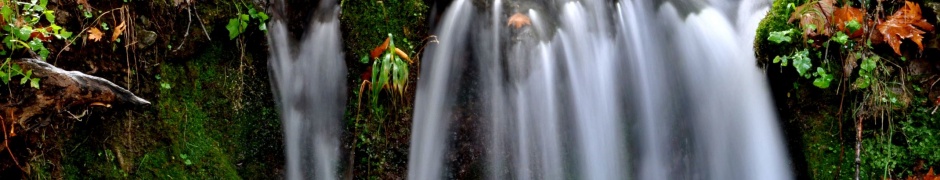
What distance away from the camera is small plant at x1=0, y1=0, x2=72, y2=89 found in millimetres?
2840

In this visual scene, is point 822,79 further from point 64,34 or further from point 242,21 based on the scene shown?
point 64,34

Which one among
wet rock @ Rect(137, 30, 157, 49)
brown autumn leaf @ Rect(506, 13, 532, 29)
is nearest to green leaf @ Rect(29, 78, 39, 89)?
wet rock @ Rect(137, 30, 157, 49)

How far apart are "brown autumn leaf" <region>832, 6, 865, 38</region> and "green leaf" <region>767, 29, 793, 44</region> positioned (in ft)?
0.86

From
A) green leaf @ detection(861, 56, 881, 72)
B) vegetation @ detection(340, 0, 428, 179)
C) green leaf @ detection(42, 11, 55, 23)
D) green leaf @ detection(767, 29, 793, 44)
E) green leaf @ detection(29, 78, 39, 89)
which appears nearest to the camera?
green leaf @ detection(29, 78, 39, 89)

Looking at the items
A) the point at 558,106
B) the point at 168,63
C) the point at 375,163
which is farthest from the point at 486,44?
the point at 168,63

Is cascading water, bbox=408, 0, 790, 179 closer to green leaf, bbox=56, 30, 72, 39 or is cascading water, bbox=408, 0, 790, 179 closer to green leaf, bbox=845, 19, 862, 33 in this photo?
green leaf, bbox=845, 19, 862, 33

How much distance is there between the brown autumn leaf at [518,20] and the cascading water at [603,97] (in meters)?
0.04

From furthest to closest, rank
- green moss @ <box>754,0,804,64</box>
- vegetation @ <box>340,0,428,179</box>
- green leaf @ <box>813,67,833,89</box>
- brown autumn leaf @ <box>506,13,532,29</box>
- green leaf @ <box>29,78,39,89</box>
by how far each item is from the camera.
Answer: brown autumn leaf @ <box>506,13,532,29</box>, vegetation @ <box>340,0,428,179</box>, green moss @ <box>754,0,804,64</box>, green leaf @ <box>813,67,833,89</box>, green leaf @ <box>29,78,39,89</box>

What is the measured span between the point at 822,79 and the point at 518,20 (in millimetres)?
2019

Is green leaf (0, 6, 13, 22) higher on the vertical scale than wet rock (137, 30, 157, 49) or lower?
higher

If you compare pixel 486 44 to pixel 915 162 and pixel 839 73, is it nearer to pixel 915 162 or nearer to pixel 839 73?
pixel 839 73

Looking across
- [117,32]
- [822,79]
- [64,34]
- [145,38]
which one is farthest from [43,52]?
[822,79]

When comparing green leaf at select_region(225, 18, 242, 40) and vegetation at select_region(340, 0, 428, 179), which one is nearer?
green leaf at select_region(225, 18, 242, 40)

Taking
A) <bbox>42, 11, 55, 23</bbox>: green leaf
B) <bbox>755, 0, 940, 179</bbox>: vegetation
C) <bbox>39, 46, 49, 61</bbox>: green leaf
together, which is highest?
<bbox>42, 11, 55, 23</bbox>: green leaf
